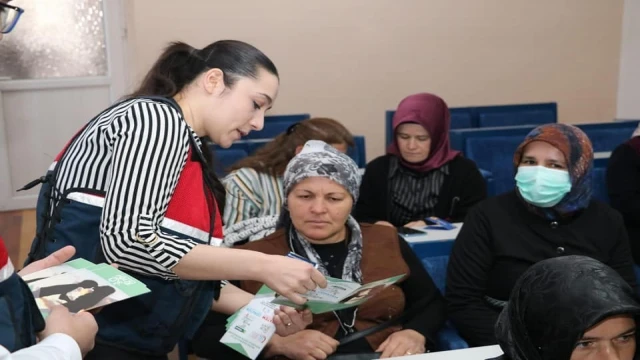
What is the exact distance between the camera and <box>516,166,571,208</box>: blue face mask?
236cm

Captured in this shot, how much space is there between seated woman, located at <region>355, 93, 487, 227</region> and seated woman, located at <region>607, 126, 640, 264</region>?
0.70 meters

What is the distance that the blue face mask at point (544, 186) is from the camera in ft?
7.73

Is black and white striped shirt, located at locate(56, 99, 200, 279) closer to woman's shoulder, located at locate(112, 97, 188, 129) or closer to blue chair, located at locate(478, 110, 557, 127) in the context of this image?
woman's shoulder, located at locate(112, 97, 188, 129)

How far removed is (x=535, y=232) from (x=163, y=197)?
1.53 m

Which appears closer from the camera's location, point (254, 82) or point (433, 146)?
point (254, 82)

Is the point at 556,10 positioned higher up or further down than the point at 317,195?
higher up

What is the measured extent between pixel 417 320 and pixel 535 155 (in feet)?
2.55

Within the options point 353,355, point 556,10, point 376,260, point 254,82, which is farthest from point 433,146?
point 556,10

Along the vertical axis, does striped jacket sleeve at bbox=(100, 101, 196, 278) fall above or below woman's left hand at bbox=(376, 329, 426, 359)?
above

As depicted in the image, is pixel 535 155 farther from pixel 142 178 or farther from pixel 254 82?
pixel 142 178

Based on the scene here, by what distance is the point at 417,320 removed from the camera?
2.25 m

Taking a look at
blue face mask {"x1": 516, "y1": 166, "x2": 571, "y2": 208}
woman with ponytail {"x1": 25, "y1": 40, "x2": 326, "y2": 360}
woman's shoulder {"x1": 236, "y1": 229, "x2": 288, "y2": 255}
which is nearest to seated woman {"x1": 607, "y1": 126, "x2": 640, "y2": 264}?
blue face mask {"x1": 516, "y1": 166, "x2": 571, "y2": 208}

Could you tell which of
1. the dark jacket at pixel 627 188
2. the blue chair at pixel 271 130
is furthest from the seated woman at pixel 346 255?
the blue chair at pixel 271 130

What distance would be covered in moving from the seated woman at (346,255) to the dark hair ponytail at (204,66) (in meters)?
0.69
